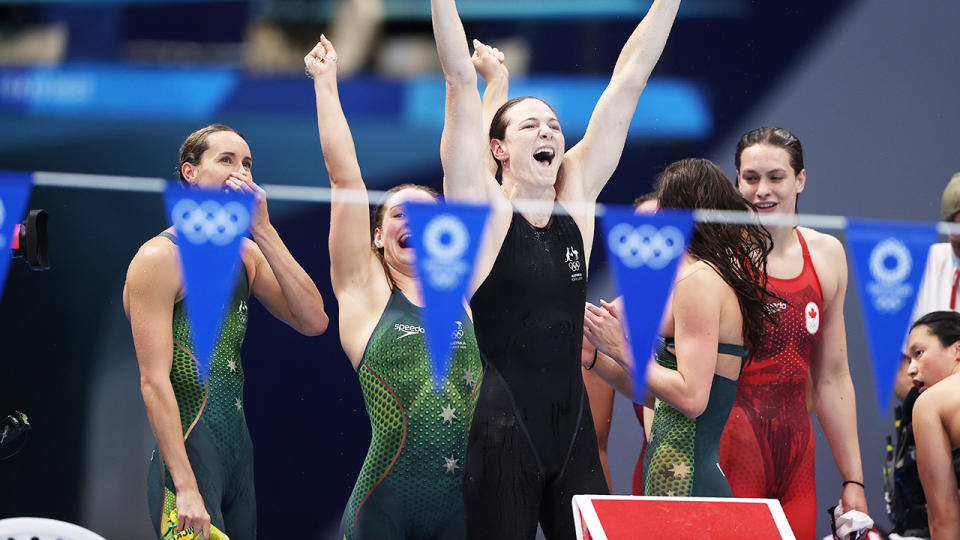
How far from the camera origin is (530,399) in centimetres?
363

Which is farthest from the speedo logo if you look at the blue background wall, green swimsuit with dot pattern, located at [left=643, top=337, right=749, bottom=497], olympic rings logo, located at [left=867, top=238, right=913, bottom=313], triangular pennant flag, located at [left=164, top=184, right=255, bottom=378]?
the blue background wall

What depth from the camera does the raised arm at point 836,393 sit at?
421 centimetres

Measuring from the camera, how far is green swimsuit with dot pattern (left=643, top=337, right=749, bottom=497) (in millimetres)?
3793

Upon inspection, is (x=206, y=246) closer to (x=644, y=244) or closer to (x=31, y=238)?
Result: (x=31, y=238)

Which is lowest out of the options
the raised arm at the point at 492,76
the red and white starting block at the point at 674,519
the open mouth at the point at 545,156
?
the red and white starting block at the point at 674,519

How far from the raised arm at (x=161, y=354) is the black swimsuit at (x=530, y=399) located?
93 cm

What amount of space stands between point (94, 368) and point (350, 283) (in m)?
2.21

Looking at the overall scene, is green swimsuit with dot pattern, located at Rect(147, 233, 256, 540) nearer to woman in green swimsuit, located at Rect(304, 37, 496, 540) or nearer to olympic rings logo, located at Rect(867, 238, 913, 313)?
woman in green swimsuit, located at Rect(304, 37, 496, 540)

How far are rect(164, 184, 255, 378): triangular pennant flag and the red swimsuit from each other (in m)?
1.81

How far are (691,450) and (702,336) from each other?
1.25 ft

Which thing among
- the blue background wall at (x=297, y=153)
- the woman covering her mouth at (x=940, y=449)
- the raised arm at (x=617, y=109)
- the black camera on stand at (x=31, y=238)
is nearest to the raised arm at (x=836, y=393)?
the woman covering her mouth at (x=940, y=449)

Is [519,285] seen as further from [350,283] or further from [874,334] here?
[874,334]

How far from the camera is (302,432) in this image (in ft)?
18.6

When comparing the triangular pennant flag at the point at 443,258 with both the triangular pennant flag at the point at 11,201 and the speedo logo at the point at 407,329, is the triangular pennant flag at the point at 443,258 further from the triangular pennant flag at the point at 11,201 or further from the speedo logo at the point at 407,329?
the triangular pennant flag at the point at 11,201
